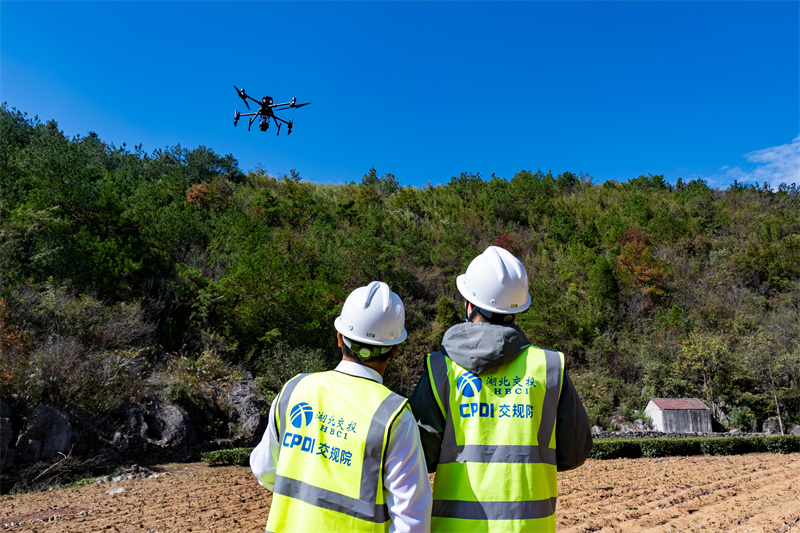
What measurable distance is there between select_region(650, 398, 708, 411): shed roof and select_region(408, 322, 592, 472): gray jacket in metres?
21.7

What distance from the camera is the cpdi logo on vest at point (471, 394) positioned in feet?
6.76

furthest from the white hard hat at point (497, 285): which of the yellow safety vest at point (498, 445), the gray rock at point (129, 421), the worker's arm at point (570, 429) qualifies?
the gray rock at point (129, 421)

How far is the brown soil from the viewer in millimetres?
6805

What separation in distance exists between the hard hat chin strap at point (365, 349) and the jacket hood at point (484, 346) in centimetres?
25

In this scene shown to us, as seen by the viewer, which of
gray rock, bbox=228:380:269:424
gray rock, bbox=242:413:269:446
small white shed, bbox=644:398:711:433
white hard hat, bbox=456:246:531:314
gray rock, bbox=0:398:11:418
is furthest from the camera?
small white shed, bbox=644:398:711:433

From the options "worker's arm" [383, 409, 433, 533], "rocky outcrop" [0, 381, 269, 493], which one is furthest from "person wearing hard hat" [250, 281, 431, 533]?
"rocky outcrop" [0, 381, 269, 493]

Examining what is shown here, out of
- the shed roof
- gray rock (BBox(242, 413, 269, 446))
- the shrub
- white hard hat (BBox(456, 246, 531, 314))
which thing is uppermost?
white hard hat (BBox(456, 246, 531, 314))

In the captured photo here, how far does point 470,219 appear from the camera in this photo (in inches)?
1651

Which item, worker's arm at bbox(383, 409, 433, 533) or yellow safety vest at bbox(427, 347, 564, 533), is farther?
yellow safety vest at bbox(427, 347, 564, 533)

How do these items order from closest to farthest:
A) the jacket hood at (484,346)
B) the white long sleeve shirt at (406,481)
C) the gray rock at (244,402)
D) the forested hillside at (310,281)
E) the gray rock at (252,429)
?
the white long sleeve shirt at (406,481) → the jacket hood at (484,346) → the gray rock at (252,429) → the gray rock at (244,402) → the forested hillside at (310,281)

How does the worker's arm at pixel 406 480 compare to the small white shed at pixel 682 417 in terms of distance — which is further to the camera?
the small white shed at pixel 682 417

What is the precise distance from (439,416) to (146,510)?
7.61 metres

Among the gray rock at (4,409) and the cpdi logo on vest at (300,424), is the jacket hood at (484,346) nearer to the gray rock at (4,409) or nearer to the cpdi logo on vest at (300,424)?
the cpdi logo on vest at (300,424)

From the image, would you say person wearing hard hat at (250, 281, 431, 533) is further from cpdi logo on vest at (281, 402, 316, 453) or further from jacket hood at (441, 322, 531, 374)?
jacket hood at (441, 322, 531, 374)
